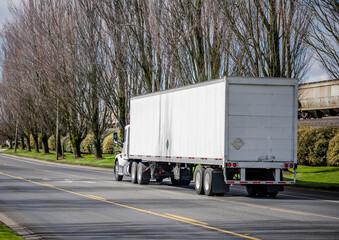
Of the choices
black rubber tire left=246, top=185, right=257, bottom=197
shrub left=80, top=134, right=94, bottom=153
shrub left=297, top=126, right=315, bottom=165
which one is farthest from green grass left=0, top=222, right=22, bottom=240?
shrub left=80, top=134, right=94, bottom=153

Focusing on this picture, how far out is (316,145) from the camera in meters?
35.6

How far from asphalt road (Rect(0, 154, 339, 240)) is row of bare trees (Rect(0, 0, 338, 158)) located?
34.0 ft

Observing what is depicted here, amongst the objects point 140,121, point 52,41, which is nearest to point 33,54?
point 52,41

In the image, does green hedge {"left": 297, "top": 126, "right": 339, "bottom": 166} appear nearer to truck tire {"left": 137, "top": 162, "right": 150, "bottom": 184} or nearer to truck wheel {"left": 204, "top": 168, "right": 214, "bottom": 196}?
truck tire {"left": 137, "top": 162, "right": 150, "bottom": 184}

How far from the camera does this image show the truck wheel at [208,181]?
21297 millimetres

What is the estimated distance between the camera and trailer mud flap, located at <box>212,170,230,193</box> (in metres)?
21.2

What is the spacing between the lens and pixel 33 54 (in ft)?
200

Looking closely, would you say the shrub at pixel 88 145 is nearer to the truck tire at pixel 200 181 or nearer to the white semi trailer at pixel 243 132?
the white semi trailer at pixel 243 132

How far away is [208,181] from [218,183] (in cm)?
41

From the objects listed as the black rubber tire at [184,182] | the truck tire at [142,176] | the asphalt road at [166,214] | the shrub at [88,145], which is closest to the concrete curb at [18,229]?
the asphalt road at [166,214]

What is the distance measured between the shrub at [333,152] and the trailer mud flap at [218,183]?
13.7 meters

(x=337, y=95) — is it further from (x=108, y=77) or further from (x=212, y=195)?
(x=212, y=195)

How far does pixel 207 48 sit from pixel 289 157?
16.1 metres

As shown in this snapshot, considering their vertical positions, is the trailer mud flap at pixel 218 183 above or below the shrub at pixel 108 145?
below
